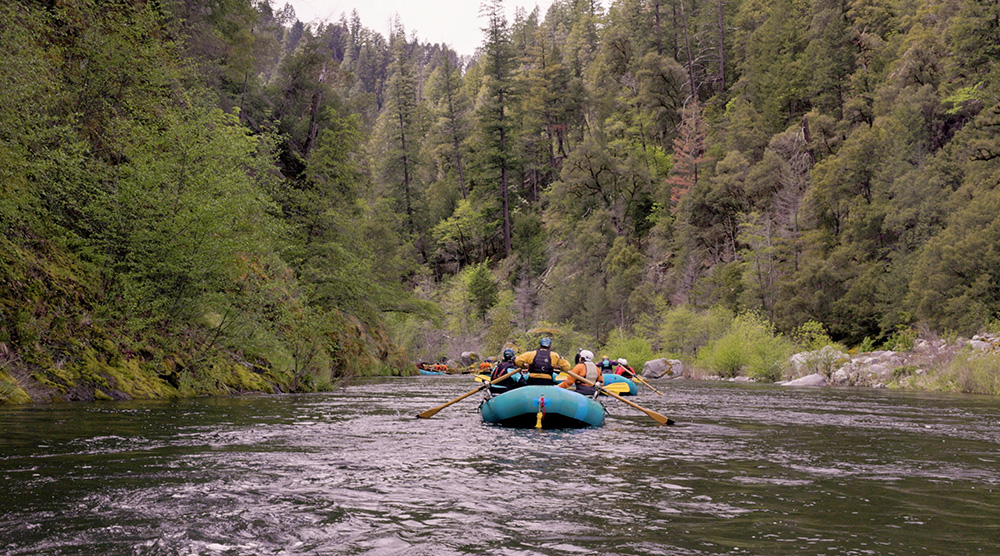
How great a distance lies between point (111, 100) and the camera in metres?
17.3

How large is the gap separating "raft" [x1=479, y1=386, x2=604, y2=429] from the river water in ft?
1.06

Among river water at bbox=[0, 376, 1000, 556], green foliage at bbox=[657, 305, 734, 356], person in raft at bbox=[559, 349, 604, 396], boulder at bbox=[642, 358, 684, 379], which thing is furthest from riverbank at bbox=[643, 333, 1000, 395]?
person in raft at bbox=[559, 349, 604, 396]

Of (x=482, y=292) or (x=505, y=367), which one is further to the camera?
(x=482, y=292)

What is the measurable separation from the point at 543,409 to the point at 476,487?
16.4 feet

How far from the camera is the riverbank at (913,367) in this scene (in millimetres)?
23250

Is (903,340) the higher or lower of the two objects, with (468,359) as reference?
higher

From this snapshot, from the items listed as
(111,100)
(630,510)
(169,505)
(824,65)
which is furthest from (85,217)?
(824,65)

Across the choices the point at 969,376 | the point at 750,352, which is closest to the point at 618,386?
the point at 969,376

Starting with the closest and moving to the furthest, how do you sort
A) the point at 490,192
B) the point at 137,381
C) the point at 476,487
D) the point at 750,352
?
1. the point at 476,487
2. the point at 137,381
3. the point at 750,352
4. the point at 490,192

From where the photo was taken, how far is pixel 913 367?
27.4 metres

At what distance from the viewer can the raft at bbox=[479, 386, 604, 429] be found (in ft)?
39.4

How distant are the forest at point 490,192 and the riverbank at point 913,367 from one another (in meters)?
2.00

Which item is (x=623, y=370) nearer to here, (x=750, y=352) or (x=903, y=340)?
(x=750, y=352)

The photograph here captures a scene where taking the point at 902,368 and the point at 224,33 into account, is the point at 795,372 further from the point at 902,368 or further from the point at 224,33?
the point at 224,33
